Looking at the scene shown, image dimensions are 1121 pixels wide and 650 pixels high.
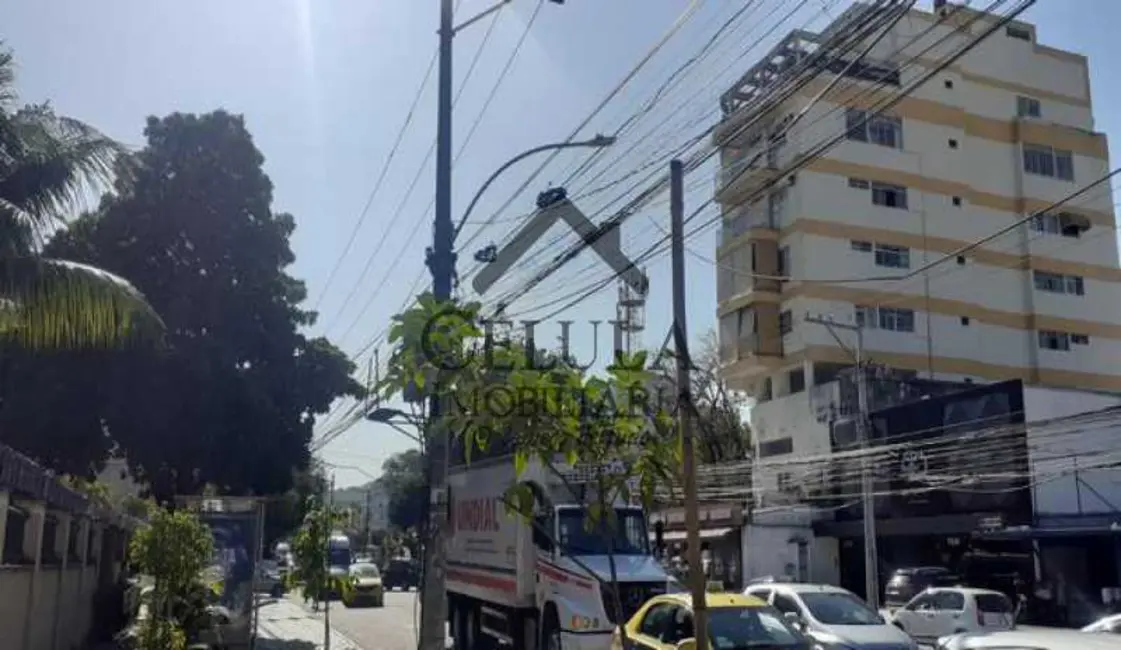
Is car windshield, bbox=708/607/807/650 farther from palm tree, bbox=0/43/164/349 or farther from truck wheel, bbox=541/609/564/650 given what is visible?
palm tree, bbox=0/43/164/349

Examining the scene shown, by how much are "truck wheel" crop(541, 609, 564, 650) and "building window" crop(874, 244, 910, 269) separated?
33.1 metres

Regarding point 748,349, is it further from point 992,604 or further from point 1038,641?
point 1038,641

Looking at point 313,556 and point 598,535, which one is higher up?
point 598,535

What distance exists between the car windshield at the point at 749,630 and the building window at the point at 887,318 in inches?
1365

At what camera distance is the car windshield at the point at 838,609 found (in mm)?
16031

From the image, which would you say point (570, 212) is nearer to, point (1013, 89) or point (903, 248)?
point (903, 248)

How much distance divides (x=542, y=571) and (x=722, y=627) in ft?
18.8

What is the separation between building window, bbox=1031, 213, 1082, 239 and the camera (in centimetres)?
4897

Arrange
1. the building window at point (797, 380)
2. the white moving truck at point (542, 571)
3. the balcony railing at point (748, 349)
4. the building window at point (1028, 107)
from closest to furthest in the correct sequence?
the white moving truck at point (542, 571) → the building window at point (797, 380) → the balcony railing at point (748, 349) → the building window at point (1028, 107)

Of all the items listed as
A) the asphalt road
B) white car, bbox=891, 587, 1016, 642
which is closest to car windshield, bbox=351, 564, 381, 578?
the asphalt road

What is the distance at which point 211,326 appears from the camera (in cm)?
2508

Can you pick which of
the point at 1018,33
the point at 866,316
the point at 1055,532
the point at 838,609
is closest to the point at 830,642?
the point at 838,609

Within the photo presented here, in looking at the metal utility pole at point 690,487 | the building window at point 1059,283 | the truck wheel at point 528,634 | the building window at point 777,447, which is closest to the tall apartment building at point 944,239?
the building window at point 1059,283

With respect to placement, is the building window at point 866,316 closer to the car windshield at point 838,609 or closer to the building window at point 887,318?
the building window at point 887,318
